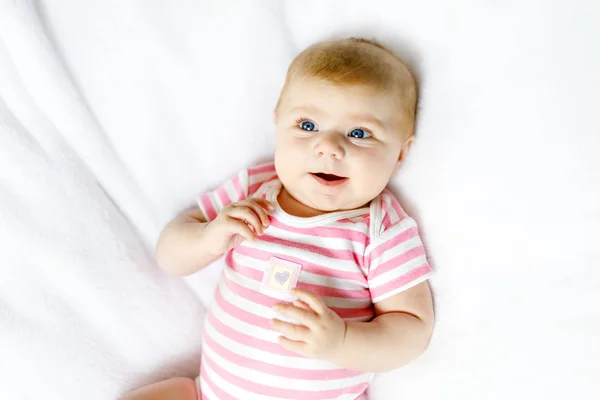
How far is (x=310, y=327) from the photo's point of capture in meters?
0.87

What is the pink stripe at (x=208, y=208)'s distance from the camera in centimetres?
109

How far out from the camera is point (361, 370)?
946mm

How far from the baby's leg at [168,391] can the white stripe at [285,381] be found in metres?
0.17

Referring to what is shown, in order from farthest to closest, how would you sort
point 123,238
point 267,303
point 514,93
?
point 123,238 → point 267,303 → point 514,93

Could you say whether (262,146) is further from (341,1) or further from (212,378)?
(212,378)

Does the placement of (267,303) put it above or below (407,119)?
below

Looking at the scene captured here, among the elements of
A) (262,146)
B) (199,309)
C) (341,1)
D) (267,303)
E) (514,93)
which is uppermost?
(341,1)

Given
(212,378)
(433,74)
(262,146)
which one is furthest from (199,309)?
(433,74)

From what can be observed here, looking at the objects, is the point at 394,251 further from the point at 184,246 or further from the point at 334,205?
the point at 184,246

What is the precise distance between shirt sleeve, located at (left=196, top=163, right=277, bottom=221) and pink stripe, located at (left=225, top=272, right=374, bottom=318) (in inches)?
6.6

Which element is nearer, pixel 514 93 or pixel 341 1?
pixel 514 93

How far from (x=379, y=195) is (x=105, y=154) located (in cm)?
53

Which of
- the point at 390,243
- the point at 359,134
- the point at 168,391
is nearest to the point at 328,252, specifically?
the point at 390,243

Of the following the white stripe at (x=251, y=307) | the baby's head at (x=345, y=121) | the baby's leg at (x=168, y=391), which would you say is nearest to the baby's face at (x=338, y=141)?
the baby's head at (x=345, y=121)
